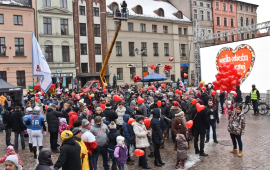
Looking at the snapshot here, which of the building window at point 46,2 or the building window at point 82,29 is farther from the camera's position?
the building window at point 82,29

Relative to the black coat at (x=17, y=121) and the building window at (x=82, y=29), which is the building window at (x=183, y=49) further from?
the black coat at (x=17, y=121)

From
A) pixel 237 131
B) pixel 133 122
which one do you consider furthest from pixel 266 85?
pixel 133 122

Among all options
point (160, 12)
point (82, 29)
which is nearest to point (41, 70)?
point (82, 29)

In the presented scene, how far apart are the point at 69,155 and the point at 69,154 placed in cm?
2

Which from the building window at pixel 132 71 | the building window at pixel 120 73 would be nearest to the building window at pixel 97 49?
the building window at pixel 120 73

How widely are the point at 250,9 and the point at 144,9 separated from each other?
25.5m

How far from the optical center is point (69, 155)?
15.6ft

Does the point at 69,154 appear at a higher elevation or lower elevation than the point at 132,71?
lower

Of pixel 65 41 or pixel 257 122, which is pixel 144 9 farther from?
pixel 257 122

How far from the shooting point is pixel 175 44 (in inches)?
1644

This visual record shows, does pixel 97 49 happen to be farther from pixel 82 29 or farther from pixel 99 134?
pixel 99 134

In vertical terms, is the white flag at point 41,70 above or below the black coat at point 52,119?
above

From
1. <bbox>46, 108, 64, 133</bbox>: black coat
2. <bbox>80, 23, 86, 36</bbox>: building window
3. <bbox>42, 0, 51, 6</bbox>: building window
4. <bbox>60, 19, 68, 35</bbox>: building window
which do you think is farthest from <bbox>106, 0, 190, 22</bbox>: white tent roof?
<bbox>46, 108, 64, 133</bbox>: black coat

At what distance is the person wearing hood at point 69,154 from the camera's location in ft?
15.5
